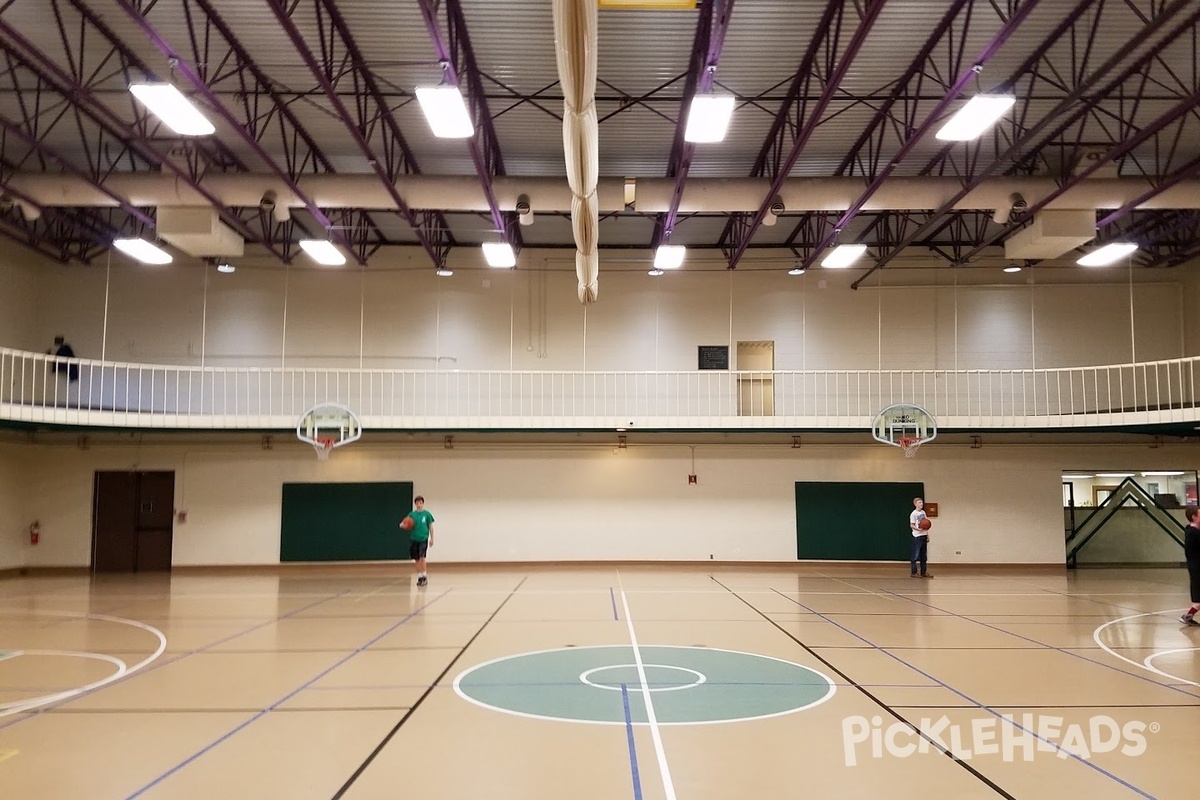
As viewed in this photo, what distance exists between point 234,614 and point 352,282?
40.2 feet

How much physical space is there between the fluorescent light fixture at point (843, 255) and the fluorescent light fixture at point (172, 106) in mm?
13514

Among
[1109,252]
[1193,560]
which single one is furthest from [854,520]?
[1193,560]

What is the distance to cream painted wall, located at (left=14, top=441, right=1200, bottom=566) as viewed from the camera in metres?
22.7

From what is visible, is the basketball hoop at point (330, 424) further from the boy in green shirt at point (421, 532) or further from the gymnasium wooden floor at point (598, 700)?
the gymnasium wooden floor at point (598, 700)

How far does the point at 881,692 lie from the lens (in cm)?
780

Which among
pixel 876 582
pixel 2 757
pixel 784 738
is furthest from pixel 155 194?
→ pixel 876 582

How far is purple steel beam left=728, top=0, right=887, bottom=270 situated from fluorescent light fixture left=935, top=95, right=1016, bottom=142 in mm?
1873

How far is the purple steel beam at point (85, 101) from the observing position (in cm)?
1174

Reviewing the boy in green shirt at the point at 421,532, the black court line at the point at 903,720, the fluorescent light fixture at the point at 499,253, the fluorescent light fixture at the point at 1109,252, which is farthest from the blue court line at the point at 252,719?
the fluorescent light fixture at the point at 1109,252

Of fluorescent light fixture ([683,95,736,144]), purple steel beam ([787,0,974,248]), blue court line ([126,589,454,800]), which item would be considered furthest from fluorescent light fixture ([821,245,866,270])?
blue court line ([126,589,454,800])

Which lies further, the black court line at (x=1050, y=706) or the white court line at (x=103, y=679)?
the white court line at (x=103, y=679)

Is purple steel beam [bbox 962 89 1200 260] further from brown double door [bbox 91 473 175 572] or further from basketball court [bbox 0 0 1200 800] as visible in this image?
brown double door [bbox 91 473 175 572]

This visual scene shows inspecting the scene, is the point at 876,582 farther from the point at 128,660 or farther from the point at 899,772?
the point at 128,660

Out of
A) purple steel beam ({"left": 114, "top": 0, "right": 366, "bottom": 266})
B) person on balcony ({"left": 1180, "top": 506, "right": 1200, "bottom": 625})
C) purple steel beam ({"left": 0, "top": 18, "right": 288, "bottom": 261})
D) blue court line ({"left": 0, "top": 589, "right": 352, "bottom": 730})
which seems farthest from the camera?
person on balcony ({"left": 1180, "top": 506, "right": 1200, "bottom": 625})
